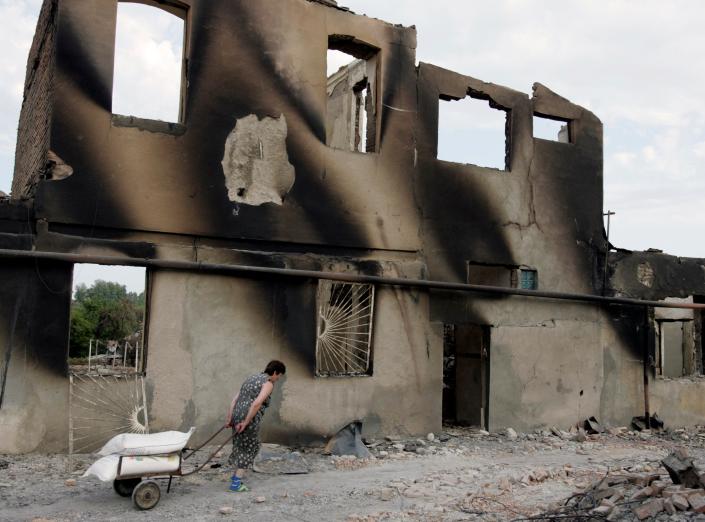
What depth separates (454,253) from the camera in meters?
11.6

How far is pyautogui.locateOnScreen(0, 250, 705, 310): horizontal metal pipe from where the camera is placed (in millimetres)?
8344

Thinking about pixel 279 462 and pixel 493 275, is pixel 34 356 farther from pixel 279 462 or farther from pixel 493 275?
pixel 493 275

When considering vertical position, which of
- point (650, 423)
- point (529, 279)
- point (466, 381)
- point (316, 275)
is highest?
point (529, 279)

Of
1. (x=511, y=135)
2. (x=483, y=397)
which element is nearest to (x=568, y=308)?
(x=483, y=397)

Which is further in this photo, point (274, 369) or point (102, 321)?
point (102, 321)

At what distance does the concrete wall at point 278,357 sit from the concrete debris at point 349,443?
0.47 feet

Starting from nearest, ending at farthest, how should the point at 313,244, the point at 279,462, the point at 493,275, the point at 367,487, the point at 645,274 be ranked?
the point at 367,487 < the point at 279,462 < the point at 313,244 < the point at 493,275 < the point at 645,274

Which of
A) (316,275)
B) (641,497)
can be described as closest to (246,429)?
(316,275)

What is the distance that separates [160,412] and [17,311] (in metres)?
2.09

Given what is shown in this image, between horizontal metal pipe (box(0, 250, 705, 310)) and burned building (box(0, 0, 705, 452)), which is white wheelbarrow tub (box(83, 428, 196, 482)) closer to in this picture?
A: burned building (box(0, 0, 705, 452))

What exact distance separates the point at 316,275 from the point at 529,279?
4.45 m

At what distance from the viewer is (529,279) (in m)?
12.5

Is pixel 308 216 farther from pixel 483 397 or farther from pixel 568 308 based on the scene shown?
pixel 568 308

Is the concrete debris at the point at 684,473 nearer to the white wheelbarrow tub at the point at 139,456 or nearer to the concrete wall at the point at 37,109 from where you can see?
the white wheelbarrow tub at the point at 139,456
